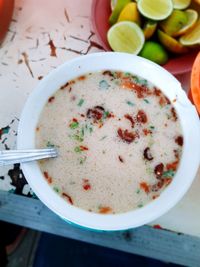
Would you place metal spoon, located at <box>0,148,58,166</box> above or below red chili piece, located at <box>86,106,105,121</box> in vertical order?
below

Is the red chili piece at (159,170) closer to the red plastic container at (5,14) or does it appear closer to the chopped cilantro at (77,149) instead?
the chopped cilantro at (77,149)

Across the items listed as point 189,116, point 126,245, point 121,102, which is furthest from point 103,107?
point 126,245

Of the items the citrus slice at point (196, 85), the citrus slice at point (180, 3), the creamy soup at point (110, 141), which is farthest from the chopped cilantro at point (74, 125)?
→ the citrus slice at point (180, 3)

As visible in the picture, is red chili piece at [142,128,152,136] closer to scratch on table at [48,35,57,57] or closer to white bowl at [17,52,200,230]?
white bowl at [17,52,200,230]

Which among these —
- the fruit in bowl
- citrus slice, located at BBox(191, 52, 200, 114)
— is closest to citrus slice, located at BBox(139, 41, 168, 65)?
the fruit in bowl

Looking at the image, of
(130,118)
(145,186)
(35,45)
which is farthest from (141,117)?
(35,45)

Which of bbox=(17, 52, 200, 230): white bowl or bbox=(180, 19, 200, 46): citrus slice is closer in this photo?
bbox=(17, 52, 200, 230): white bowl
